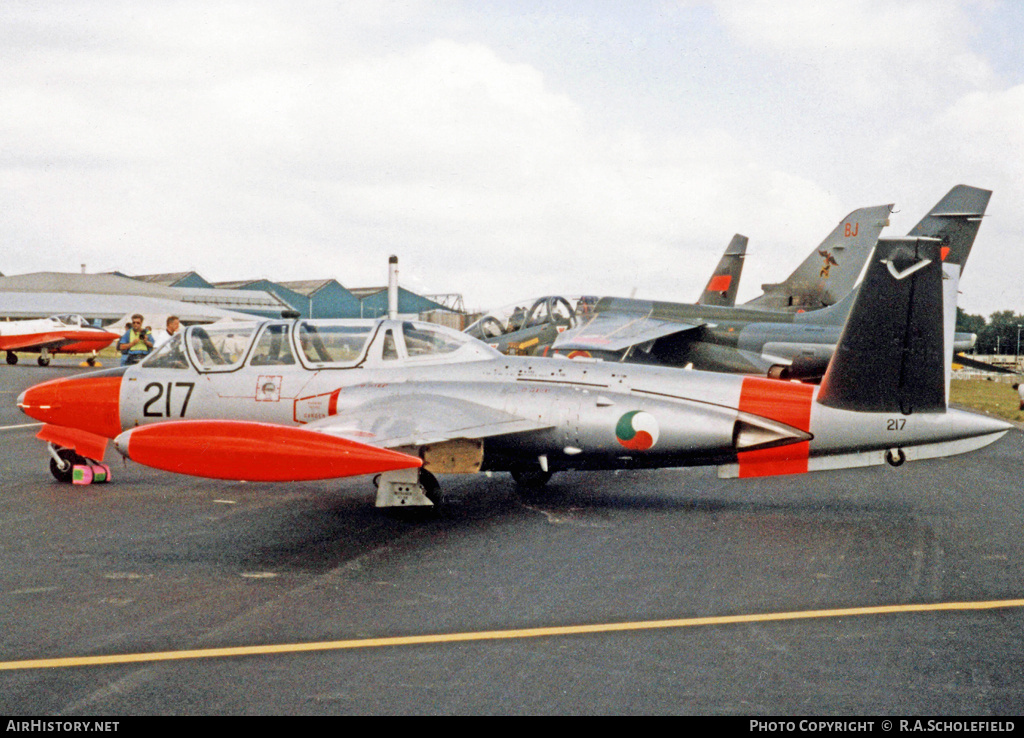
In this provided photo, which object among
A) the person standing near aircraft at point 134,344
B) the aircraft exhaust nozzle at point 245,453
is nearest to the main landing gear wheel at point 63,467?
the aircraft exhaust nozzle at point 245,453

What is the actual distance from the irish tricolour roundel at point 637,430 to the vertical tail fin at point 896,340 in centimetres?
183

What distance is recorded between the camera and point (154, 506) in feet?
32.6

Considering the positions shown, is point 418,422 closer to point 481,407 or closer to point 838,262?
point 481,407

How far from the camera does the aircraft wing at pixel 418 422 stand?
8523mm

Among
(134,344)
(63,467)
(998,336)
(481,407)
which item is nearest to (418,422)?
(481,407)

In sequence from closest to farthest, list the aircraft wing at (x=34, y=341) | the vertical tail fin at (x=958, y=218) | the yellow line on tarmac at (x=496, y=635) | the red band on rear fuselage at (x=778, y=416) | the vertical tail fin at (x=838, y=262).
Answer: the yellow line on tarmac at (x=496, y=635)
the red band on rear fuselage at (x=778, y=416)
the vertical tail fin at (x=958, y=218)
the vertical tail fin at (x=838, y=262)
the aircraft wing at (x=34, y=341)

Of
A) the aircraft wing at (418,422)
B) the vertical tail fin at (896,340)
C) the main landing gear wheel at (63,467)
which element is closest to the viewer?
the vertical tail fin at (896,340)

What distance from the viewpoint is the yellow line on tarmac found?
5049mm

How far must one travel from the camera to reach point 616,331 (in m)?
20.8

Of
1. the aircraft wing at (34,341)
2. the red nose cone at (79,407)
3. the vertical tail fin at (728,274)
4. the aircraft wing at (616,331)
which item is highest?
the vertical tail fin at (728,274)

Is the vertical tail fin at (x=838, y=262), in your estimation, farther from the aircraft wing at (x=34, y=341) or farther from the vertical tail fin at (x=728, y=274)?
the aircraft wing at (x=34, y=341)

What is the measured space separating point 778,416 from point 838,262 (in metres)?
18.3

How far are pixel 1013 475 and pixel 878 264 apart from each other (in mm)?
6664

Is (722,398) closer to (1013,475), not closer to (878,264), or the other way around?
(878,264)
